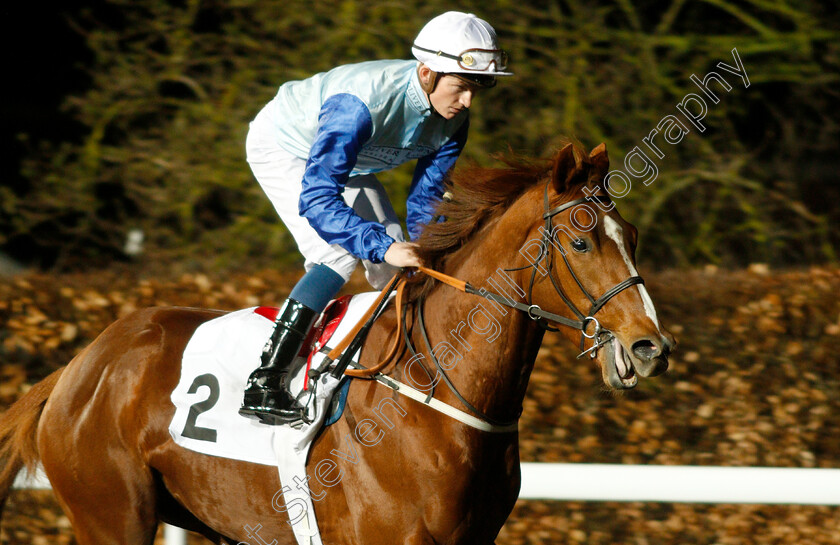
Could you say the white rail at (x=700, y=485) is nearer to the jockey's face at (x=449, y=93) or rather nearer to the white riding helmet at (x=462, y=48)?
the jockey's face at (x=449, y=93)

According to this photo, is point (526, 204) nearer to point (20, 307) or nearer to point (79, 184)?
point (20, 307)

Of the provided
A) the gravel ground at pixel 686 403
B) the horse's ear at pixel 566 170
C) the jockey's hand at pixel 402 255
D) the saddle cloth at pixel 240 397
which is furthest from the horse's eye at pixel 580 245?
the gravel ground at pixel 686 403

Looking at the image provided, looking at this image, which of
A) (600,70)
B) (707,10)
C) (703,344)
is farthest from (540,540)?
(707,10)

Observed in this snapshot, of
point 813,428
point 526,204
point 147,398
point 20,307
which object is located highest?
point 526,204

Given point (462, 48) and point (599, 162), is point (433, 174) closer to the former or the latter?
point (462, 48)

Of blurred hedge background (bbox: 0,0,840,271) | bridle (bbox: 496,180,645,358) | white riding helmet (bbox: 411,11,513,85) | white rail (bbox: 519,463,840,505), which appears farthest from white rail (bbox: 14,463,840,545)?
blurred hedge background (bbox: 0,0,840,271)

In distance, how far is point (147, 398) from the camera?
3.02m

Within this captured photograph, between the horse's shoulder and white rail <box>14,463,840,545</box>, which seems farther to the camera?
white rail <box>14,463,840,545</box>

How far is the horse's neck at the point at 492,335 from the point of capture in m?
2.47

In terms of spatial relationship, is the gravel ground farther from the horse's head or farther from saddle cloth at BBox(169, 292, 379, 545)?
the horse's head

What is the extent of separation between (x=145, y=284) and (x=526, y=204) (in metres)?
2.99

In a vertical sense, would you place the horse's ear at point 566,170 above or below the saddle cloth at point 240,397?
above

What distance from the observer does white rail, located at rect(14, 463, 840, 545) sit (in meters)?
3.50

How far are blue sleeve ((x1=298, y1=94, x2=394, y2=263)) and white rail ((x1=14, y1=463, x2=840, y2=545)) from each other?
1.51m
